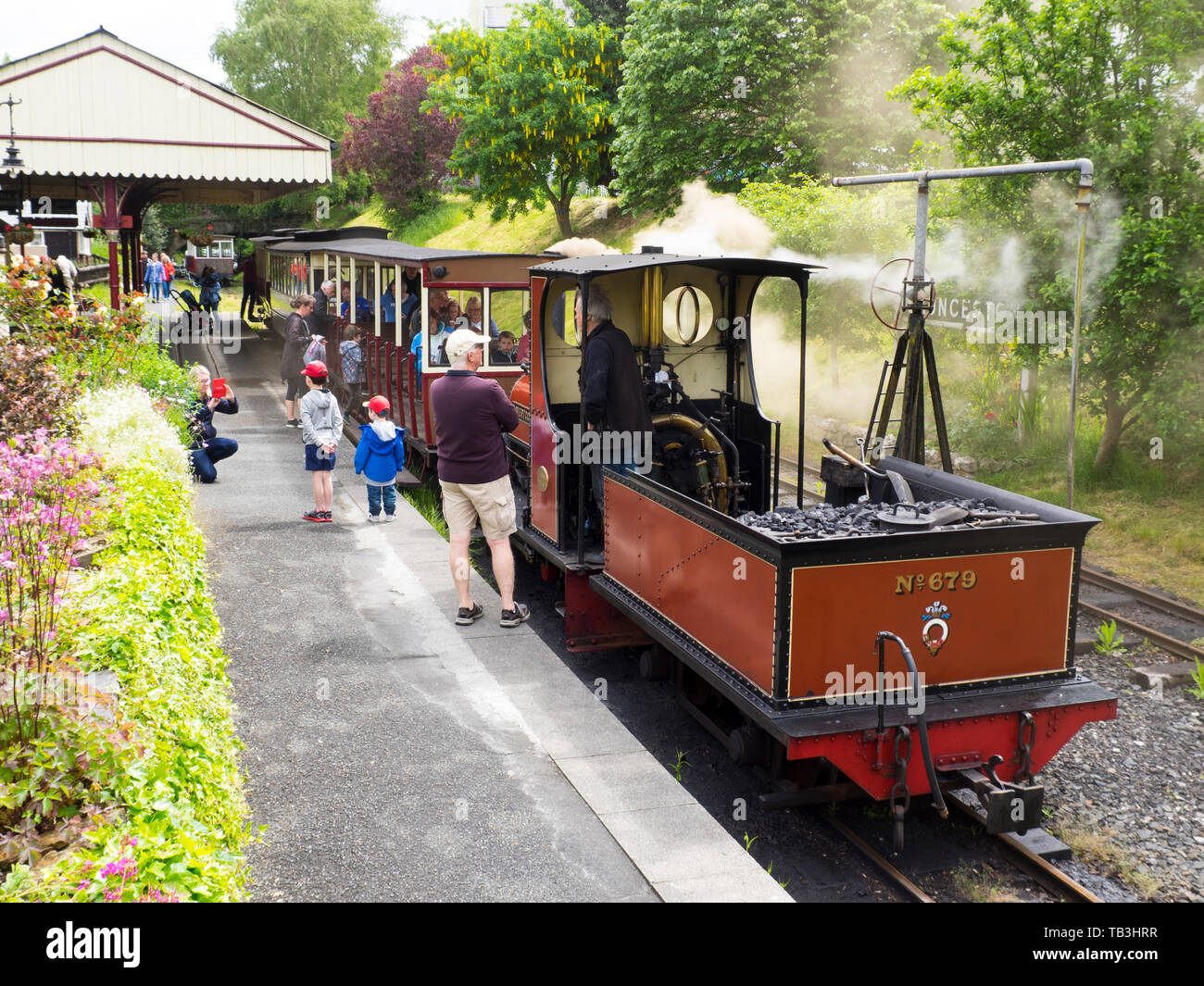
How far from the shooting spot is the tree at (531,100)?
30.3 m

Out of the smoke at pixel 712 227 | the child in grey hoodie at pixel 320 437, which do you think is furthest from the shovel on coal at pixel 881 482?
the smoke at pixel 712 227

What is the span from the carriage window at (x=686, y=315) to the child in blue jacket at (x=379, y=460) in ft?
9.76

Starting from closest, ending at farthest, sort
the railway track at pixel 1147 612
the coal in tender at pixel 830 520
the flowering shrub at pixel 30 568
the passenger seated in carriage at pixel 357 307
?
the flowering shrub at pixel 30 568 → the coal in tender at pixel 830 520 → the railway track at pixel 1147 612 → the passenger seated in carriage at pixel 357 307

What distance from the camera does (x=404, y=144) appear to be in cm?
4484

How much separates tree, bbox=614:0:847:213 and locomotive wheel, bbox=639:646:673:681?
18.0 metres

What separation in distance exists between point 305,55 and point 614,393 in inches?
2217

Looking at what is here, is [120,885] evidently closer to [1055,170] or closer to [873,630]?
[873,630]

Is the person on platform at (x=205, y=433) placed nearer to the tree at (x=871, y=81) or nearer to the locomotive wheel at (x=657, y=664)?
the locomotive wheel at (x=657, y=664)

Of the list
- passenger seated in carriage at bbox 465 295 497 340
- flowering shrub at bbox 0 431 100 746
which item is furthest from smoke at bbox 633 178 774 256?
flowering shrub at bbox 0 431 100 746

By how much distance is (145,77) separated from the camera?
1831cm

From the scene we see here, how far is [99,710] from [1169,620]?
811cm

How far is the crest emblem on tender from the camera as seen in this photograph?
5344 millimetres

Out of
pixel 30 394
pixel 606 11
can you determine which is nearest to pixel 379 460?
pixel 30 394

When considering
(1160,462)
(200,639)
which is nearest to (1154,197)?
(1160,462)
